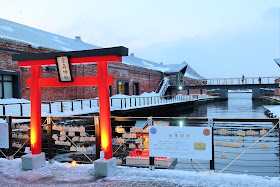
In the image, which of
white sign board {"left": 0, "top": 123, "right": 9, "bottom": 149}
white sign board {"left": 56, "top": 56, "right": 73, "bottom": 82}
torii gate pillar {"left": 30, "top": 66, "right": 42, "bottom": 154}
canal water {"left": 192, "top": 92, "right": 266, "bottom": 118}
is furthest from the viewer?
canal water {"left": 192, "top": 92, "right": 266, "bottom": 118}

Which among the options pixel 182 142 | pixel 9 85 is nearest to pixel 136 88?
pixel 9 85

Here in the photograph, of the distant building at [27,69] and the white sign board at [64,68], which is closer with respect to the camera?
the white sign board at [64,68]

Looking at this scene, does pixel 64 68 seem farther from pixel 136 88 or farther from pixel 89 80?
pixel 136 88

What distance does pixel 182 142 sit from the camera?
19.0 ft

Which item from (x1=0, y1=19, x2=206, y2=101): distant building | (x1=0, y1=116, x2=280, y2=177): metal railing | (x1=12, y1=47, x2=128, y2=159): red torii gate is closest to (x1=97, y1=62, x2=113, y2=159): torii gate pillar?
(x1=12, y1=47, x2=128, y2=159): red torii gate

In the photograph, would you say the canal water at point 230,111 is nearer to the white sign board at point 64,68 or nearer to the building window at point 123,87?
the building window at point 123,87

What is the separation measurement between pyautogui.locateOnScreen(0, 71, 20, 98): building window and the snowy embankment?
52.6 feet

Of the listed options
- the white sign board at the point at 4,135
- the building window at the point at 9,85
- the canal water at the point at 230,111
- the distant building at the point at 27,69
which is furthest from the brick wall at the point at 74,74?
the white sign board at the point at 4,135

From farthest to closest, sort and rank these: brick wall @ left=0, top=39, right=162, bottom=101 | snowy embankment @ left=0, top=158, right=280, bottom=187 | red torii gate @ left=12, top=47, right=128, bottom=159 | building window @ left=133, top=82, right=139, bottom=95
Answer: building window @ left=133, top=82, right=139, bottom=95
brick wall @ left=0, top=39, right=162, bottom=101
red torii gate @ left=12, top=47, right=128, bottom=159
snowy embankment @ left=0, top=158, right=280, bottom=187

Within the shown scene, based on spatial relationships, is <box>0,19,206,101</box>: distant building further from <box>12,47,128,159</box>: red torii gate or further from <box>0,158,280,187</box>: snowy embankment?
<box>0,158,280,187</box>: snowy embankment

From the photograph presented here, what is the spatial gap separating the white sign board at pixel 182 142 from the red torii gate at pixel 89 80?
1.20 metres

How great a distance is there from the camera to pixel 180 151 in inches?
228

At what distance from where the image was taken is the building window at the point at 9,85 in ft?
67.1

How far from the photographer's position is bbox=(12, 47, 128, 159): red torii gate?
6.22 meters
